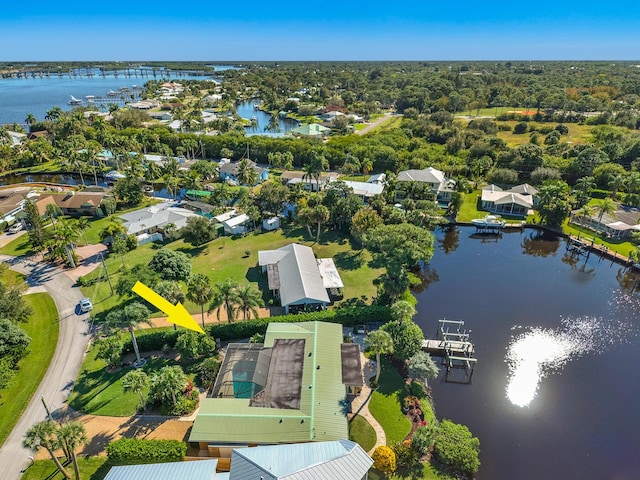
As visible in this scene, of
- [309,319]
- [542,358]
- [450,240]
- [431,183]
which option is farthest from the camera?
[431,183]

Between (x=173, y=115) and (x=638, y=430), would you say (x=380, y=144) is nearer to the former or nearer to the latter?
(x=638, y=430)

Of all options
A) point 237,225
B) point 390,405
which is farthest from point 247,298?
point 237,225

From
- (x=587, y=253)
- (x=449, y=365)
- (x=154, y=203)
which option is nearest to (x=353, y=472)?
(x=449, y=365)

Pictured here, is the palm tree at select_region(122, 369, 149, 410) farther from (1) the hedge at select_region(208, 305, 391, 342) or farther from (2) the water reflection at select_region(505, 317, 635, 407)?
(2) the water reflection at select_region(505, 317, 635, 407)

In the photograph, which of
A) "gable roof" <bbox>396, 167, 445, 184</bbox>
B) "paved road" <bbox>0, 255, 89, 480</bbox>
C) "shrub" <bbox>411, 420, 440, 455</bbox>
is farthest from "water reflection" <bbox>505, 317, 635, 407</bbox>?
"paved road" <bbox>0, 255, 89, 480</bbox>

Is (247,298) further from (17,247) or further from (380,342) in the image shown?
(17,247)

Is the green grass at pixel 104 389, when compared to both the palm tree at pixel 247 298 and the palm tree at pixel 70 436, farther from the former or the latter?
the palm tree at pixel 247 298
